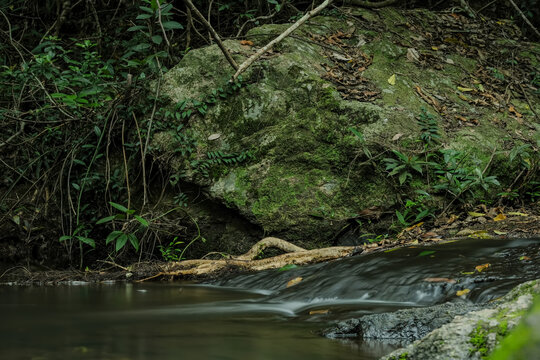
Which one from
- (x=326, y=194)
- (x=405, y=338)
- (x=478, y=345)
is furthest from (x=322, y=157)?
(x=478, y=345)

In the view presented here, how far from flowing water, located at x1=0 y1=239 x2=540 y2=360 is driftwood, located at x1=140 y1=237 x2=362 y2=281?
33 centimetres

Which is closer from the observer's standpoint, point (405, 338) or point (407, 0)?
point (405, 338)

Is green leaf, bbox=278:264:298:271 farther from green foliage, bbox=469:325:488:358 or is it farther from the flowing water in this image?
green foliage, bbox=469:325:488:358

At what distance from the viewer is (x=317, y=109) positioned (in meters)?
6.14

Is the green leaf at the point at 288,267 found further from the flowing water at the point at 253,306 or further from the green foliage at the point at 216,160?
the green foliage at the point at 216,160

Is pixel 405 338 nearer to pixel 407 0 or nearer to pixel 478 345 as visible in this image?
pixel 478 345

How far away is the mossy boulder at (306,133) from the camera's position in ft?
18.7

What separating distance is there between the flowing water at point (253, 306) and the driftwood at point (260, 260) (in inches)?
13.0

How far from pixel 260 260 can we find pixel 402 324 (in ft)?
9.35

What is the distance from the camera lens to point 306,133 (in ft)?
19.7

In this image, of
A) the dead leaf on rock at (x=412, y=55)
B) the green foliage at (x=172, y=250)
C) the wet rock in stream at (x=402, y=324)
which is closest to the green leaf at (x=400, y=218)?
the green foliage at (x=172, y=250)

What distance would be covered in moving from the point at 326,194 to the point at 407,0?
559cm

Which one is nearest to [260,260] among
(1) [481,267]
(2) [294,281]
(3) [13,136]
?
(2) [294,281]

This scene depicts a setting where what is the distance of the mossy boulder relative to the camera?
571 centimetres
